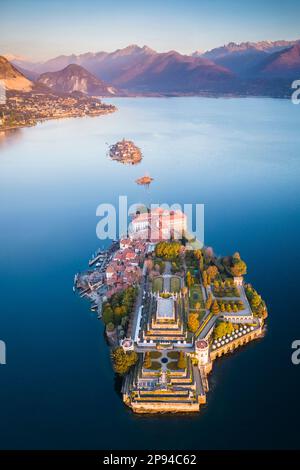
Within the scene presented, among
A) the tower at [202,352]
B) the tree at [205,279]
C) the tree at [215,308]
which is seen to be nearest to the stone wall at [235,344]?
the tower at [202,352]

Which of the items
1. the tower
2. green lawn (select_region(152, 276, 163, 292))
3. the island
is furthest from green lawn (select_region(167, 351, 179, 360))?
green lawn (select_region(152, 276, 163, 292))

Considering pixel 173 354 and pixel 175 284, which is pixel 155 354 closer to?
pixel 173 354

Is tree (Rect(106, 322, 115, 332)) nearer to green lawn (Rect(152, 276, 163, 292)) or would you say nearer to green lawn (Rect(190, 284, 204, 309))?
green lawn (Rect(152, 276, 163, 292))

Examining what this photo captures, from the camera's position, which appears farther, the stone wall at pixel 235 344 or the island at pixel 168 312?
the stone wall at pixel 235 344

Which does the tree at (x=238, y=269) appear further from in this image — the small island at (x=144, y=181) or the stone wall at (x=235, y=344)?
the small island at (x=144, y=181)

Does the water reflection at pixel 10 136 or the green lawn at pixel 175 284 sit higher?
the water reflection at pixel 10 136

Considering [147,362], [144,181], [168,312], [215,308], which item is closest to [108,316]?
[168,312]
